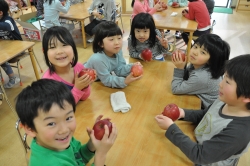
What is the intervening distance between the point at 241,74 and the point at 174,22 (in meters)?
2.69

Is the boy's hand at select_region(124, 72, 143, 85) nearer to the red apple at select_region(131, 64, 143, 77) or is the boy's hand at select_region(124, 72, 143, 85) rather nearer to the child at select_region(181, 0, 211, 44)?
the red apple at select_region(131, 64, 143, 77)

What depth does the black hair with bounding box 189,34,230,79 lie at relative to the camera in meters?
1.62

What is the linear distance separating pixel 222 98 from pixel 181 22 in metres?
2.69

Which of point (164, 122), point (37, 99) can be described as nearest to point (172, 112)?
point (164, 122)

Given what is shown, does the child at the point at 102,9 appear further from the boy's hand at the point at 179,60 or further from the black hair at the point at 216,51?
the black hair at the point at 216,51

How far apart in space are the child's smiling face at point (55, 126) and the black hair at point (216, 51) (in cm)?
123

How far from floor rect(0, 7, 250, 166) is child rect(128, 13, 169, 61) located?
4.00 feet

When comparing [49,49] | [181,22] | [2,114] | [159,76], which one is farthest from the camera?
[181,22]

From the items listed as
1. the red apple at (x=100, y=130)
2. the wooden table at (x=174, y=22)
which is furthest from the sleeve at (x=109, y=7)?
the red apple at (x=100, y=130)

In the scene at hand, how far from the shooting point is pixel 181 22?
3.53 meters

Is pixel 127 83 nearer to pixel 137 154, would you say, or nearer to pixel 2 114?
pixel 137 154

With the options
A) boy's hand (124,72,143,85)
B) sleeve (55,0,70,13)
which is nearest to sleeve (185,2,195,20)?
boy's hand (124,72,143,85)

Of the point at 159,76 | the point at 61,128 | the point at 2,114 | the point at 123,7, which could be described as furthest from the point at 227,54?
the point at 123,7

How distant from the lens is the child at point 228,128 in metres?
1.03
